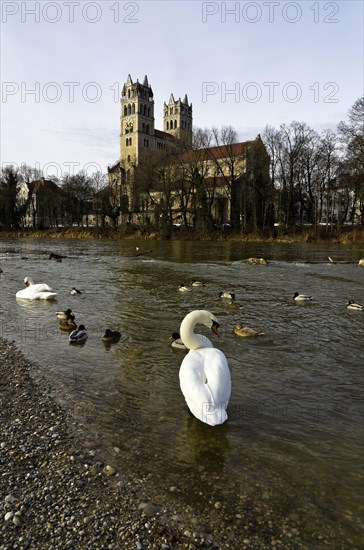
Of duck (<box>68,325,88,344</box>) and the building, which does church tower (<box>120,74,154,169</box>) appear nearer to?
the building

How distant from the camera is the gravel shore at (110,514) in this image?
11.8ft

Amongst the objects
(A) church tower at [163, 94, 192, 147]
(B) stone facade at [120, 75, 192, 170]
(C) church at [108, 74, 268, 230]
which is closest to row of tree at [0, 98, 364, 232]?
(C) church at [108, 74, 268, 230]

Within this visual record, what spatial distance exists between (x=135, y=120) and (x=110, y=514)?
13222 centimetres

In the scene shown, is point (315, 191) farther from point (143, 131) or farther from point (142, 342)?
point (143, 131)

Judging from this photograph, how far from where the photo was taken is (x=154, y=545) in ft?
11.6

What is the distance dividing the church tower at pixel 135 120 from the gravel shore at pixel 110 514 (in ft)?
410

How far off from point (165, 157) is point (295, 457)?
7163 cm

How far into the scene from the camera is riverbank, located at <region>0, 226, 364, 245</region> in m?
50.3

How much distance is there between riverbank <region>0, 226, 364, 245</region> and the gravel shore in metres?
47.7

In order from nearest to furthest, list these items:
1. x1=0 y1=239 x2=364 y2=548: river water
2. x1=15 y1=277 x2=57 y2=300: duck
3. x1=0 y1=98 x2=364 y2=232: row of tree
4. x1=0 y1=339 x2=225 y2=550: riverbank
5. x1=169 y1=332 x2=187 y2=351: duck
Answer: x1=0 y1=339 x2=225 y2=550: riverbank < x1=0 y1=239 x2=364 y2=548: river water < x1=169 y1=332 x2=187 y2=351: duck < x1=15 y1=277 x2=57 y2=300: duck < x1=0 y1=98 x2=364 y2=232: row of tree

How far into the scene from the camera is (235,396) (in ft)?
22.1

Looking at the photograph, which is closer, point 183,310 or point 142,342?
point 142,342

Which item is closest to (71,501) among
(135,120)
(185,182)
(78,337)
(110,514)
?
(110,514)

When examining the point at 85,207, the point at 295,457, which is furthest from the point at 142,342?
the point at 85,207
